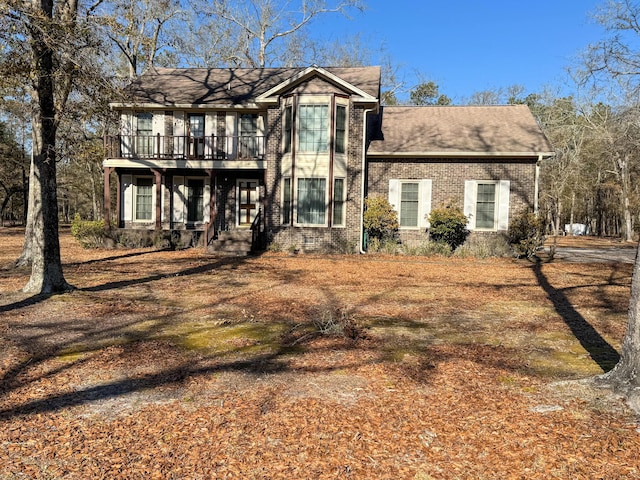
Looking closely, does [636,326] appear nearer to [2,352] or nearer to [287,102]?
[2,352]

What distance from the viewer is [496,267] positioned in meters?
14.4

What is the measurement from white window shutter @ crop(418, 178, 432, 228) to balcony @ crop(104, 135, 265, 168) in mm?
6653

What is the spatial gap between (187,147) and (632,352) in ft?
59.7

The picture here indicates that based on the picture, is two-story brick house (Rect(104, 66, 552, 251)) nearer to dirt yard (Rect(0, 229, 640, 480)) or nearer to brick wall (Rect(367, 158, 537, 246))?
brick wall (Rect(367, 158, 537, 246))

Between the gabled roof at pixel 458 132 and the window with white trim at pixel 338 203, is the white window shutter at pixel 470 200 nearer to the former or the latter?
the gabled roof at pixel 458 132

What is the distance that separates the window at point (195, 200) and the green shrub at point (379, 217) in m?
7.47

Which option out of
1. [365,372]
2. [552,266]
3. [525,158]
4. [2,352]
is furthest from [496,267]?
[2,352]

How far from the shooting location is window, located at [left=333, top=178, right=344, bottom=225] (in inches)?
683

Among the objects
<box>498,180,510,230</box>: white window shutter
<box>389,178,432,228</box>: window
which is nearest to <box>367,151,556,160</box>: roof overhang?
<box>389,178,432,228</box>: window

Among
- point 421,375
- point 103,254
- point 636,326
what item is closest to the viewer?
point 636,326

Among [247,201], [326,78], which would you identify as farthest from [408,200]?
[247,201]

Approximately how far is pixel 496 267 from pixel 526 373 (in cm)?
1022

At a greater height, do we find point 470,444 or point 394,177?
point 394,177

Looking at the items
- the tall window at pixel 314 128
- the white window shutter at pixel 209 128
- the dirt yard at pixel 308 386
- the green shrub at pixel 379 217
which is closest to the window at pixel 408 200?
the green shrub at pixel 379 217
